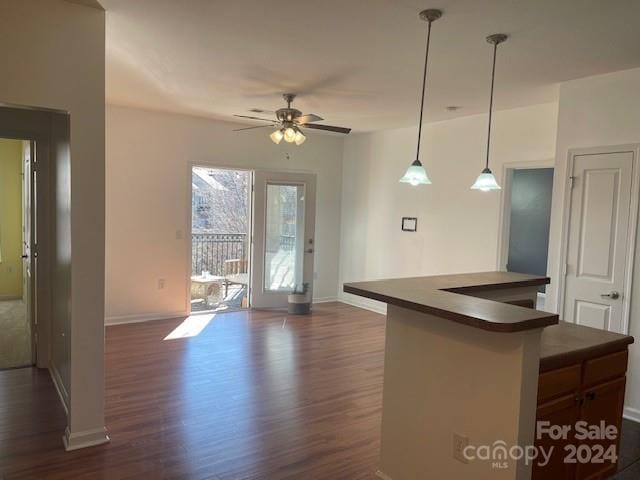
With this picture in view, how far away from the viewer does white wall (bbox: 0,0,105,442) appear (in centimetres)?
240

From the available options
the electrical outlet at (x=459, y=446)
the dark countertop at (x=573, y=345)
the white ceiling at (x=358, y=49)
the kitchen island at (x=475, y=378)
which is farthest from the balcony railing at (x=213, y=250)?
the electrical outlet at (x=459, y=446)

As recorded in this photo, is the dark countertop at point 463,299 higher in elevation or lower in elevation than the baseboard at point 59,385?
higher

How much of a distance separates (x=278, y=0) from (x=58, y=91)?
1335mm

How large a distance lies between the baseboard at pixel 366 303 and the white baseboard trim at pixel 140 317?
8.31ft

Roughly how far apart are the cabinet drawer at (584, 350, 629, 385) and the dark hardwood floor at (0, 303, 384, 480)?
4.21ft

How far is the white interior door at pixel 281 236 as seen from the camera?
6527 mm

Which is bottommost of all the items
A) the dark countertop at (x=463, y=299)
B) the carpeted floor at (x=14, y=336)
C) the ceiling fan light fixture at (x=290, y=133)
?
the carpeted floor at (x=14, y=336)

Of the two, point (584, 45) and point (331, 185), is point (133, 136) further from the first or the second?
point (584, 45)

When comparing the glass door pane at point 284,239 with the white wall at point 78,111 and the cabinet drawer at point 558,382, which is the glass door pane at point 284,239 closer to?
the white wall at point 78,111

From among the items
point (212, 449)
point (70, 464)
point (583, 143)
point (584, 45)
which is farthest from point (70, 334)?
point (583, 143)

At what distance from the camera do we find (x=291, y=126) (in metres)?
4.11

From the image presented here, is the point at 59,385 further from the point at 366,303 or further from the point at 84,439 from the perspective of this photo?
the point at 366,303

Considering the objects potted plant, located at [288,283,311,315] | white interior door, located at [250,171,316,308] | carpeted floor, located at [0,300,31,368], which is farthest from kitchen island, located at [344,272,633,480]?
white interior door, located at [250,171,316,308]

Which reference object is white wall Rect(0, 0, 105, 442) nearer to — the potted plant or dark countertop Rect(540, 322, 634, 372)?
dark countertop Rect(540, 322, 634, 372)
